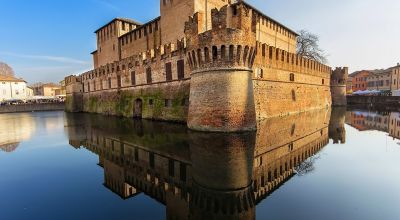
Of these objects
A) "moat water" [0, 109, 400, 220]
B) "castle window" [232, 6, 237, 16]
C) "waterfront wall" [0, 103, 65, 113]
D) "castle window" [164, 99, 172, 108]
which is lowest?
"moat water" [0, 109, 400, 220]

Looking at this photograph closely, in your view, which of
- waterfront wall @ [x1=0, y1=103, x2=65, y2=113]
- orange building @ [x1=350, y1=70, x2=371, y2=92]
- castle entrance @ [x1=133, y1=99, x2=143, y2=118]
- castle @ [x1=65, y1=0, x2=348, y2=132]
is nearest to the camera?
castle @ [x1=65, y1=0, x2=348, y2=132]

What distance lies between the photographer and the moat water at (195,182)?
A: 5.50 metres

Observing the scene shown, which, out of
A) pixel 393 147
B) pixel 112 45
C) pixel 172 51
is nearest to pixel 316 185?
pixel 393 147

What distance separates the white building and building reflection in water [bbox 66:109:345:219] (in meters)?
74.1

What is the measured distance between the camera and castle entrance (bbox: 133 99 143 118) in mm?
26739

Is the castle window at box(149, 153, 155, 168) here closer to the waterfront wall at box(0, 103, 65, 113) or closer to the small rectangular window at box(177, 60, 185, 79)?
the small rectangular window at box(177, 60, 185, 79)

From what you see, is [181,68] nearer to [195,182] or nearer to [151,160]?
[151,160]

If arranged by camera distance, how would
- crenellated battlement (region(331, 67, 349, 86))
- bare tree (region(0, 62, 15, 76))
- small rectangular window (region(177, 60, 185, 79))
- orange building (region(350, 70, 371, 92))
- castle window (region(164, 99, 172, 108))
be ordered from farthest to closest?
bare tree (region(0, 62, 15, 76))
orange building (region(350, 70, 371, 92))
crenellated battlement (region(331, 67, 349, 86))
castle window (region(164, 99, 172, 108))
small rectangular window (region(177, 60, 185, 79))

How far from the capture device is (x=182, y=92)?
2028cm

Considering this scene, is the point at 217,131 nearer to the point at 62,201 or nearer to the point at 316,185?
the point at 316,185

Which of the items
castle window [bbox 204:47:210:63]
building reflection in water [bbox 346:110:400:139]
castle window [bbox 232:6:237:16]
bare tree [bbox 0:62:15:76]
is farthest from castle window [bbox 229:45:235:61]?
bare tree [bbox 0:62:15:76]

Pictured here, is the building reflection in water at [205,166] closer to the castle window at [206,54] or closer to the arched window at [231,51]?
the arched window at [231,51]

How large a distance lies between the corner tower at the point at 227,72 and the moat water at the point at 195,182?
175 cm

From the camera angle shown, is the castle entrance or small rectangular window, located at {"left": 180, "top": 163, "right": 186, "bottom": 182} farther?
the castle entrance
